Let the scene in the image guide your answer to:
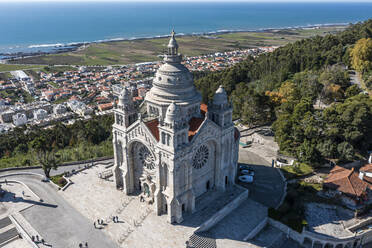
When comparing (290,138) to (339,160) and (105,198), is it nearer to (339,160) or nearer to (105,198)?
(339,160)

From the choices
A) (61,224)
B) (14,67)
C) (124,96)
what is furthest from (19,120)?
(14,67)

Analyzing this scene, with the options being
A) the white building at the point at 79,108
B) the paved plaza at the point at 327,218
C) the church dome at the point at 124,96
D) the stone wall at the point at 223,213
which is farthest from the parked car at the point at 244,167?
the white building at the point at 79,108

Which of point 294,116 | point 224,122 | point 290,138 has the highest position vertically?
point 224,122

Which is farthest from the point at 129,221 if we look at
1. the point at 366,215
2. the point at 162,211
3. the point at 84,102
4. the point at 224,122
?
the point at 84,102

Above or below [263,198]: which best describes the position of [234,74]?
above

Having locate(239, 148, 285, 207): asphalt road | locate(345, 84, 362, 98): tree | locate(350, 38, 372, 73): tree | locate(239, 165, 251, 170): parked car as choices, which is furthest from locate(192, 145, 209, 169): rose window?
locate(350, 38, 372, 73): tree

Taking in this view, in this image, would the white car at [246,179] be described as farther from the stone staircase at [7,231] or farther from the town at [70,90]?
the town at [70,90]
